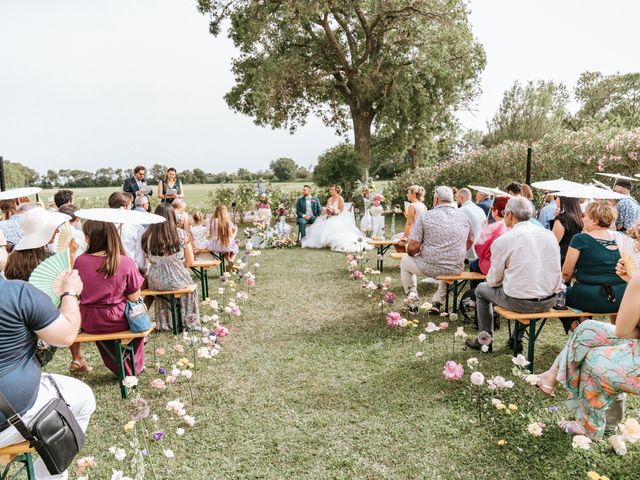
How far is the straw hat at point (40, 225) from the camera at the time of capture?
3451 mm

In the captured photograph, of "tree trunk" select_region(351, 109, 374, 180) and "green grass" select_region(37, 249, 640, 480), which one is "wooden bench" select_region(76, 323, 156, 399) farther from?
"tree trunk" select_region(351, 109, 374, 180)

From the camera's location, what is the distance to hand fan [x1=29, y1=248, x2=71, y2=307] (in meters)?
2.87

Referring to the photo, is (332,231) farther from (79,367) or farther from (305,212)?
(79,367)

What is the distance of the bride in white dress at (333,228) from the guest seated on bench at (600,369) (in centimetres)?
883

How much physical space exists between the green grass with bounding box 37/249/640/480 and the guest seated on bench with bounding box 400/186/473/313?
34.4 inches

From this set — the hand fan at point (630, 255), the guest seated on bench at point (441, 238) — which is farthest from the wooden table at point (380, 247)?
the hand fan at point (630, 255)

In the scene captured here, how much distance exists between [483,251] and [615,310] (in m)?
1.86

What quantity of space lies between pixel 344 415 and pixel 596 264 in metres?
2.85

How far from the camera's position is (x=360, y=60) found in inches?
835

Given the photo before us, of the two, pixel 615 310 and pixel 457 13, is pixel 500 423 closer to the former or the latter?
pixel 615 310

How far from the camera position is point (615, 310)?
14.8 ft

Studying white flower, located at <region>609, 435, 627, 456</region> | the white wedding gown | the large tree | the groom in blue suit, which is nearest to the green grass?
white flower, located at <region>609, 435, 627, 456</region>

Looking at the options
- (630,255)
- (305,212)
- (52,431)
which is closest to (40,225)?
(52,431)

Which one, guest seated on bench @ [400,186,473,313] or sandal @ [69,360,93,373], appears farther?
guest seated on bench @ [400,186,473,313]
